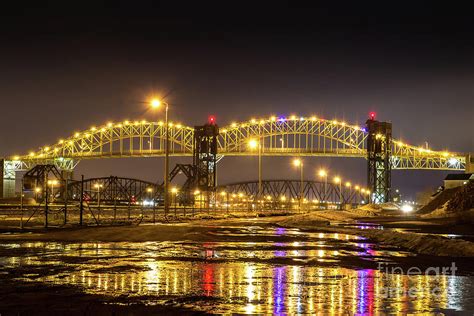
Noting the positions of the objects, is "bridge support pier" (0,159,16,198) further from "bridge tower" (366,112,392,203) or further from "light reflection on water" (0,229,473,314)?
"light reflection on water" (0,229,473,314)

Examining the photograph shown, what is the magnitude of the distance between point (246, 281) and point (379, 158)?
116566 millimetres

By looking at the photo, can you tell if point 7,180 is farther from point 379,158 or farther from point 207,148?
point 379,158

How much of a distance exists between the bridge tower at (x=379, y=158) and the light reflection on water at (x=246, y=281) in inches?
4324

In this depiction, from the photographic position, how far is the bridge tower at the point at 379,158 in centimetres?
12506

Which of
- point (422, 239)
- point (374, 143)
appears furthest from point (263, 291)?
point (374, 143)

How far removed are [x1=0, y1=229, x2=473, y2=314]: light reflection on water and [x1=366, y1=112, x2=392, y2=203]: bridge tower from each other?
110 m

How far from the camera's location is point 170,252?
1784 centimetres

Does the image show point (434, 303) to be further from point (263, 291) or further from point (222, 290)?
point (222, 290)

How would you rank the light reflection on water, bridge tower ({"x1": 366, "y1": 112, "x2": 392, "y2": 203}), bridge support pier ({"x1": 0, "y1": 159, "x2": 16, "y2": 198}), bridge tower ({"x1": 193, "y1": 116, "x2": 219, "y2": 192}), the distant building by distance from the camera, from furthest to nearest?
bridge support pier ({"x1": 0, "y1": 159, "x2": 16, "y2": 198}) < bridge tower ({"x1": 366, "y1": 112, "x2": 392, "y2": 203}) < bridge tower ({"x1": 193, "y1": 116, "x2": 219, "y2": 192}) < the distant building < the light reflection on water

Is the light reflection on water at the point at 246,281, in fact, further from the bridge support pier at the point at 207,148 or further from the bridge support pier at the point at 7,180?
the bridge support pier at the point at 7,180

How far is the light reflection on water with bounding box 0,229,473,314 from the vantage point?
31.2 feet

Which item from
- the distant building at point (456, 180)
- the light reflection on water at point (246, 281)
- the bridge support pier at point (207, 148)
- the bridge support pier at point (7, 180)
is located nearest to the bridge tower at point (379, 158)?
the distant building at point (456, 180)

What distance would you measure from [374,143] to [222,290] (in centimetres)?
11763

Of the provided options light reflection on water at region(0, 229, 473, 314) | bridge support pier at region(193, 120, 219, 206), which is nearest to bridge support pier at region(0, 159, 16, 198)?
bridge support pier at region(193, 120, 219, 206)
